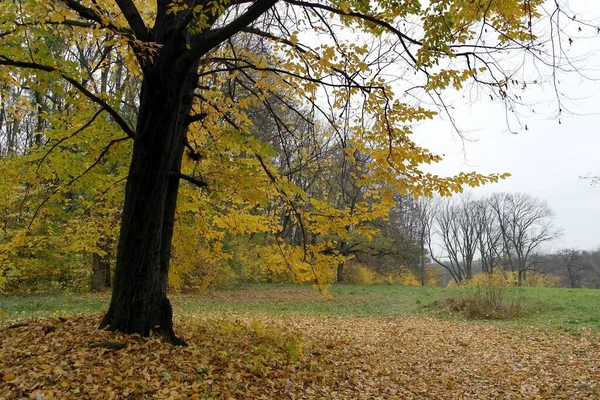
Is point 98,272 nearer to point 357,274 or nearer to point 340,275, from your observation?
point 340,275

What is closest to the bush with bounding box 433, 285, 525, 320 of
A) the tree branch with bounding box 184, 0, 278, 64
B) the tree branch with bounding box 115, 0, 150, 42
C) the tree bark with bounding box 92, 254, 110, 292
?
the tree branch with bounding box 184, 0, 278, 64

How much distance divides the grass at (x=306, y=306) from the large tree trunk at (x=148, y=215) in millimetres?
4300

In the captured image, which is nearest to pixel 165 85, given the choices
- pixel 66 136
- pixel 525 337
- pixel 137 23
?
pixel 137 23

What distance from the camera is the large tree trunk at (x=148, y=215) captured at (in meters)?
4.41

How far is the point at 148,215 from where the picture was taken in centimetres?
447

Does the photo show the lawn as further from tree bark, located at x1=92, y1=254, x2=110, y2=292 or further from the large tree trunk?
tree bark, located at x1=92, y1=254, x2=110, y2=292

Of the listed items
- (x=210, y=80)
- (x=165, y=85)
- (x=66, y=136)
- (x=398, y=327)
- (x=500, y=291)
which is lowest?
(x=398, y=327)

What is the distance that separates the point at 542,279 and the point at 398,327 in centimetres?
4175

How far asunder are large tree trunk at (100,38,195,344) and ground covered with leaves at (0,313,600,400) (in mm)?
288

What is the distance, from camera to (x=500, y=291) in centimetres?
1307

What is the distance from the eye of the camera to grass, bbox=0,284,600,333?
11023 mm

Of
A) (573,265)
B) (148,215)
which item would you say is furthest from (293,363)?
(573,265)

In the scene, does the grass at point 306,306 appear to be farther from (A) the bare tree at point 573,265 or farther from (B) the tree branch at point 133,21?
(A) the bare tree at point 573,265

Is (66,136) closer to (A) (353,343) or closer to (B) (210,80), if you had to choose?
(B) (210,80)
